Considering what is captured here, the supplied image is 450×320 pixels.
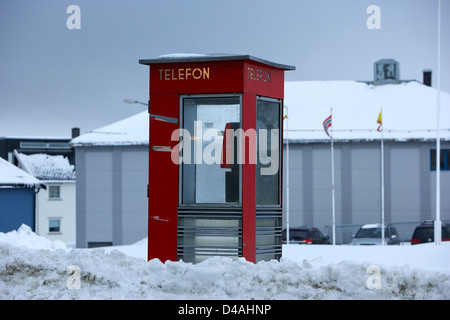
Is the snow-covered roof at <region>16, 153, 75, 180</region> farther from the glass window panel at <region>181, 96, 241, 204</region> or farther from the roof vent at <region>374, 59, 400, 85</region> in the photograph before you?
the glass window panel at <region>181, 96, 241, 204</region>

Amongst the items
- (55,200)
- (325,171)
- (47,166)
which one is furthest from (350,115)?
(47,166)

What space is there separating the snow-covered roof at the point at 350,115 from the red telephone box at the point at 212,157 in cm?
Answer: 2934

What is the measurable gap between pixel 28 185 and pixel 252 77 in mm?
25146

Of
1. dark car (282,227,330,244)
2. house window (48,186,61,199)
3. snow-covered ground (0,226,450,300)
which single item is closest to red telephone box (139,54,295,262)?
snow-covered ground (0,226,450,300)

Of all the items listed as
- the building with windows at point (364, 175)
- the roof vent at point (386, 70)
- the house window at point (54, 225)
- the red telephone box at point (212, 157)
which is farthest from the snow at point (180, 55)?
the house window at point (54, 225)

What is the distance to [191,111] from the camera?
11672mm

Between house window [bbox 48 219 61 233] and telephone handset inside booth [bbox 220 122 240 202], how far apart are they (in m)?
52.9

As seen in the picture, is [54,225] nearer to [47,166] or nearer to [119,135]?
[47,166]

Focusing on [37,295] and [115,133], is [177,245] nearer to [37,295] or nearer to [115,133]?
[37,295]

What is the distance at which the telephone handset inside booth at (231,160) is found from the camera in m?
11.5

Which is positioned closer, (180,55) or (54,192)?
(180,55)

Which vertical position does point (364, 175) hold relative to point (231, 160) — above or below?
below

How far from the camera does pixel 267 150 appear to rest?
11.8 m

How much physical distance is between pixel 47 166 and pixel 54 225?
19.7 feet
